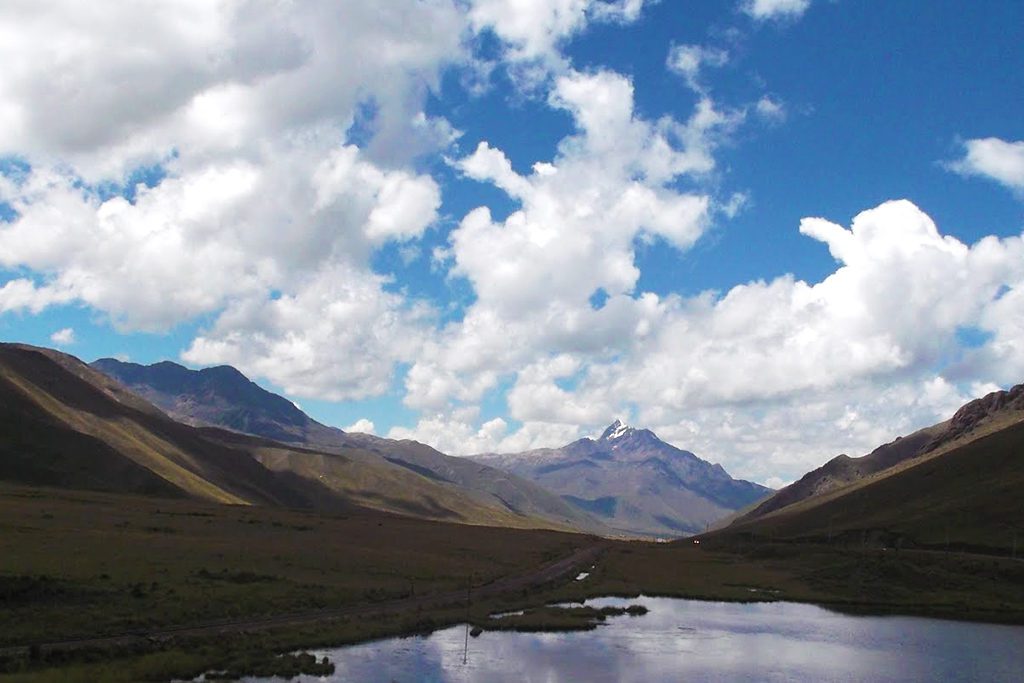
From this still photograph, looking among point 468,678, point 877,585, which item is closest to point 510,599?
point 468,678

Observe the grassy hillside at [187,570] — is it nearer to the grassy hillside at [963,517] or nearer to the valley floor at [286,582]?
the valley floor at [286,582]

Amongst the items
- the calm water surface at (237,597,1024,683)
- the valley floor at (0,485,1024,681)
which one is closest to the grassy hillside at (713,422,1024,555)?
the valley floor at (0,485,1024,681)

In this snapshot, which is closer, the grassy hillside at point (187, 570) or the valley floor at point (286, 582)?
the valley floor at point (286, 582)

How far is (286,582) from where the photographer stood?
75.0m

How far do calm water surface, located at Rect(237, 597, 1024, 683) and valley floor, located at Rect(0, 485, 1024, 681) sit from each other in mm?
5616

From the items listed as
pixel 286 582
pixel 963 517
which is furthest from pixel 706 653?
pixel 963 517

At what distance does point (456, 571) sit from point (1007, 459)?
5881 inches

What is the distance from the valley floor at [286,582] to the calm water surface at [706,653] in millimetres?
5616

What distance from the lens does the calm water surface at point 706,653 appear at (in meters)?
50.2

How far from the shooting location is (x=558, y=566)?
129 meters

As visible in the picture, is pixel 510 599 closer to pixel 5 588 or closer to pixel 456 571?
pixel 456 571

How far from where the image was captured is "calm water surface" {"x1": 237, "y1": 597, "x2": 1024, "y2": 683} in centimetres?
5025

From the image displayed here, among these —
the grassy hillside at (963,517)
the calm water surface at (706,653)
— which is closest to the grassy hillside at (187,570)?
the calm water surface at (706,653)

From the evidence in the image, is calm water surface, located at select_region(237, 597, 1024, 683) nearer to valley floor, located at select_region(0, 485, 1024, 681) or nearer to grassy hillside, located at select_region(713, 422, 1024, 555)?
valley floor, located at select_region(0, 485, 1024, 681)
